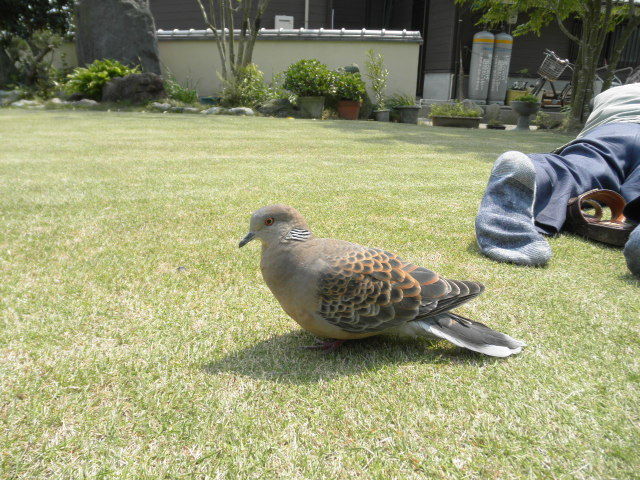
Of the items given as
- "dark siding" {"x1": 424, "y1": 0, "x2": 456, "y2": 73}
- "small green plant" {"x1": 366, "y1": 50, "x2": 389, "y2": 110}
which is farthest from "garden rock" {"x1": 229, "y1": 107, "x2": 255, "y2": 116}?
"dark siding" {"x1": 424, "y1": 0, "x2": 456, "y2": 73}

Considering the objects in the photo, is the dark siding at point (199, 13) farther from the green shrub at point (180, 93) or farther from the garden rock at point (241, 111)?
the garden rock at point (241, 111)

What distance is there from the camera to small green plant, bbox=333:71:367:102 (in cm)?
1348

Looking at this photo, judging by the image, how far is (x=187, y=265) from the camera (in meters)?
3.06

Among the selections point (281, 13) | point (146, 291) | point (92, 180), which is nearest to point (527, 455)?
point (146, 291)

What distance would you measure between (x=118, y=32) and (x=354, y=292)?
16.7m

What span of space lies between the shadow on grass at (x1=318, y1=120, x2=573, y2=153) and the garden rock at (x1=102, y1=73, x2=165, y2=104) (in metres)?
6.02

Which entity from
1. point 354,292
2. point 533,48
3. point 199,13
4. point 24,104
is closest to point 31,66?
point 24,104

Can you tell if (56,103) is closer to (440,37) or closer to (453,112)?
(453,112)

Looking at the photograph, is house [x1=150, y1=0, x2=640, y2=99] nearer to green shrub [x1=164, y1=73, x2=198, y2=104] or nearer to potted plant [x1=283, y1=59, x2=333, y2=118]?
green shrub [x1=164, y1=73, x2=198, y2=104]

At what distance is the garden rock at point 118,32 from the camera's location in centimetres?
1534

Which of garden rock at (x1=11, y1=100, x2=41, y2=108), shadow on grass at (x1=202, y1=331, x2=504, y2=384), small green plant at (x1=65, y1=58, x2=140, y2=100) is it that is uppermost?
small green plant at (x1=65, y1=58, x2=140, y2=100)

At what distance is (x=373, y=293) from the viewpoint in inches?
78.2

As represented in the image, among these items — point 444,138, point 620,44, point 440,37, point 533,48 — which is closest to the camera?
point 444,138

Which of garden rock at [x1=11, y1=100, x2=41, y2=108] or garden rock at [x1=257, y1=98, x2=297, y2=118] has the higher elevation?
garden rock at [x1=257, y1=98, x2=297, y2=118]
